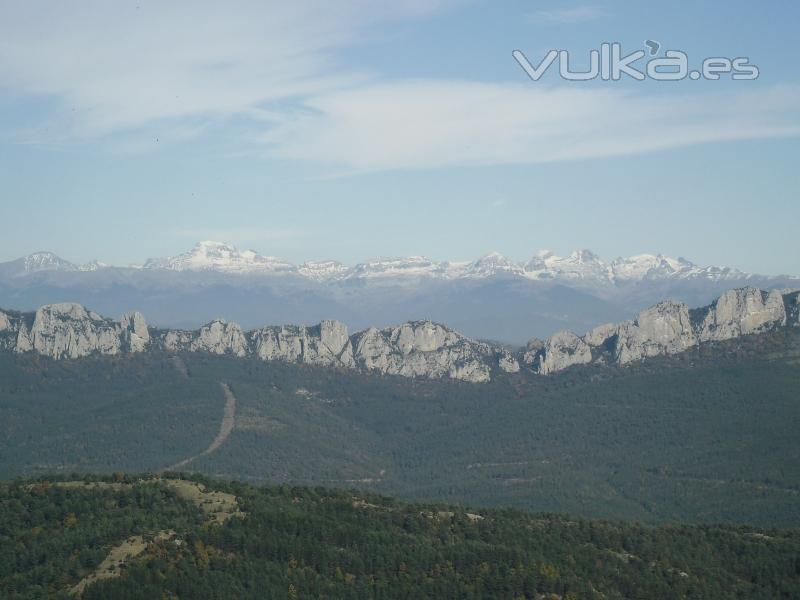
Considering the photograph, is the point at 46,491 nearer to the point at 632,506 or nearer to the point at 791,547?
the point at 791,547

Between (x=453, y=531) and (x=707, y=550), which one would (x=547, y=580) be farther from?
(x=707, y=550)

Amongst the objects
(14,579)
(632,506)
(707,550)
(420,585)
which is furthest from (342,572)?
(632,506)

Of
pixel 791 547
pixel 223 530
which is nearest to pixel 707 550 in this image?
pixel 791 547

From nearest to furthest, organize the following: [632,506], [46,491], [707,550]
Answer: [46,491], [707,550], [632,506]

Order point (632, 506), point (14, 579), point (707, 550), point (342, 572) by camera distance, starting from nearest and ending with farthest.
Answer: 1. point (14, 579)
2. point (342, 572)
3. point (707, 550)
4. point (632, 506)

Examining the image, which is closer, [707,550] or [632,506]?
[707,550]

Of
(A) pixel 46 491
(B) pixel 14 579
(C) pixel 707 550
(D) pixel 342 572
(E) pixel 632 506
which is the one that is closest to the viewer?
(B) pixel 14 579
